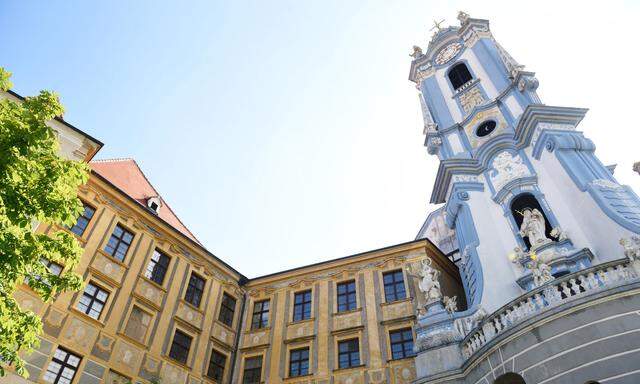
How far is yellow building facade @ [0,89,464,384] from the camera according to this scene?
53.4ft

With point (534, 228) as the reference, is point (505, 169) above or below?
above

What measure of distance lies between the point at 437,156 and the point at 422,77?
6704 millimetres

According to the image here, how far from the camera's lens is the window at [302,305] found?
2142 cm

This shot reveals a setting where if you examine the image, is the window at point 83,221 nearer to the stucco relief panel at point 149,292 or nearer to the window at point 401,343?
the stucco relief panel at point 149,292

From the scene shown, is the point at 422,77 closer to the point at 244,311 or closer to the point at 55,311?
the point at 244,311

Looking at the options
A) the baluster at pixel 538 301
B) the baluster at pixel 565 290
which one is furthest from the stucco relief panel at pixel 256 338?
the baluster at pixel 565 290

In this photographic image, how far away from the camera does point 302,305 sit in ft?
71.9

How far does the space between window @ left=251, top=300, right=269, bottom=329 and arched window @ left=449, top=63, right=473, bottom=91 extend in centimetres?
1618

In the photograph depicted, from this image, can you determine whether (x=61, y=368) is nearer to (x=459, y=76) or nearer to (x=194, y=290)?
(x=194, y=290)

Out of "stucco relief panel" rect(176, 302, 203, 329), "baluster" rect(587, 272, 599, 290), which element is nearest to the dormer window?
"stucco relief panel" rect(176, 302, 203, 329)

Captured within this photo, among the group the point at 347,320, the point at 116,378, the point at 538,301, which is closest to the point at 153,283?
the point at 116,378

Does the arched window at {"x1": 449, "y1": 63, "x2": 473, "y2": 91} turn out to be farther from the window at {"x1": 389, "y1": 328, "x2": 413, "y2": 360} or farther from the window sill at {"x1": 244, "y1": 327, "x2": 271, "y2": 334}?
the window sill at {"x1": 244, "y1": 327, "x2": 271, "y2": 334}

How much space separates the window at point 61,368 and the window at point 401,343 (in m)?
11.3

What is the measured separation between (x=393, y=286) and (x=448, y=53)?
16.1 meters
